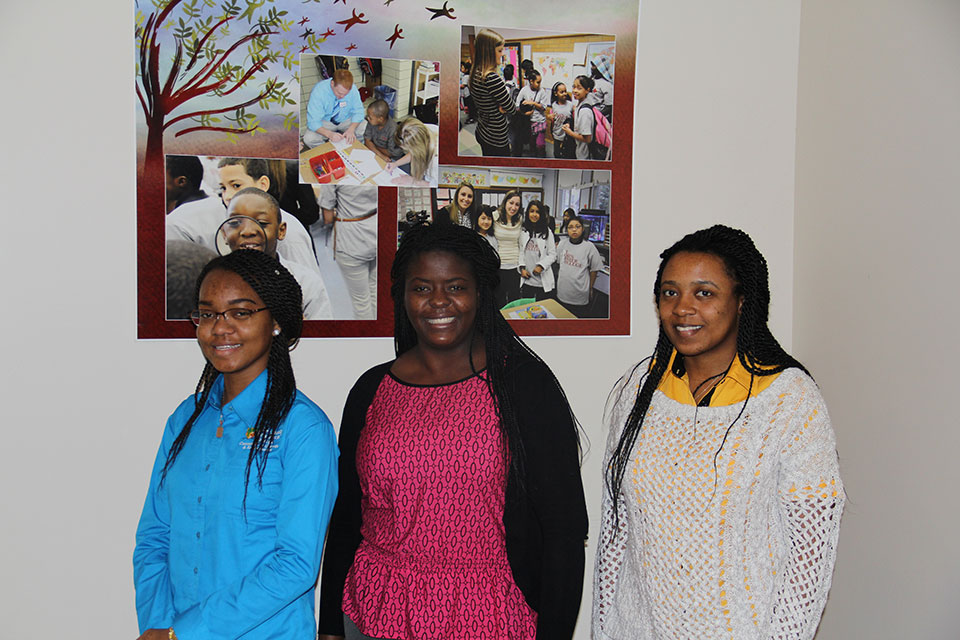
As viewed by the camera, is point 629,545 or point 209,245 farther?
point 209,245

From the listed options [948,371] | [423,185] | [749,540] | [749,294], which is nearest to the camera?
[749,540]

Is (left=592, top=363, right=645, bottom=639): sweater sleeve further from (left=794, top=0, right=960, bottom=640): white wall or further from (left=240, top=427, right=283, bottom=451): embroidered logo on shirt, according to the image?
(left=794, top=0, right=960, bottom=640): white wall

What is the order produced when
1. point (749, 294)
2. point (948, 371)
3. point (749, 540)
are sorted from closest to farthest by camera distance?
point (749, 540)
point (749, 294)
point (948, 371)

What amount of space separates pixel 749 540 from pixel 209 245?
1.88 metres

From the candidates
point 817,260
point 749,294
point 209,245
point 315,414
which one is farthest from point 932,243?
point 209,245

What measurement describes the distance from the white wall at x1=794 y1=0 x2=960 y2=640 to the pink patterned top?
1336 mm

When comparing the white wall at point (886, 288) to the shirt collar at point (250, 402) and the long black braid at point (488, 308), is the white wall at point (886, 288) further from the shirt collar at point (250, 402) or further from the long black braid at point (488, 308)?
the shirt collar at point (250, 402)

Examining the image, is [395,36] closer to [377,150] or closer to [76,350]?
[377,150]

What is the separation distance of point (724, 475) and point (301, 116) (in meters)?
1.82

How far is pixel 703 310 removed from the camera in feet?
5.39

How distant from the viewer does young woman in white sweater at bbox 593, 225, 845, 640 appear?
154 cm

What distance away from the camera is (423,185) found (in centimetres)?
271

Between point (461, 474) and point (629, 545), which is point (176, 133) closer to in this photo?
point (461, 474)

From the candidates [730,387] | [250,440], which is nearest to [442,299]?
[250,440]
